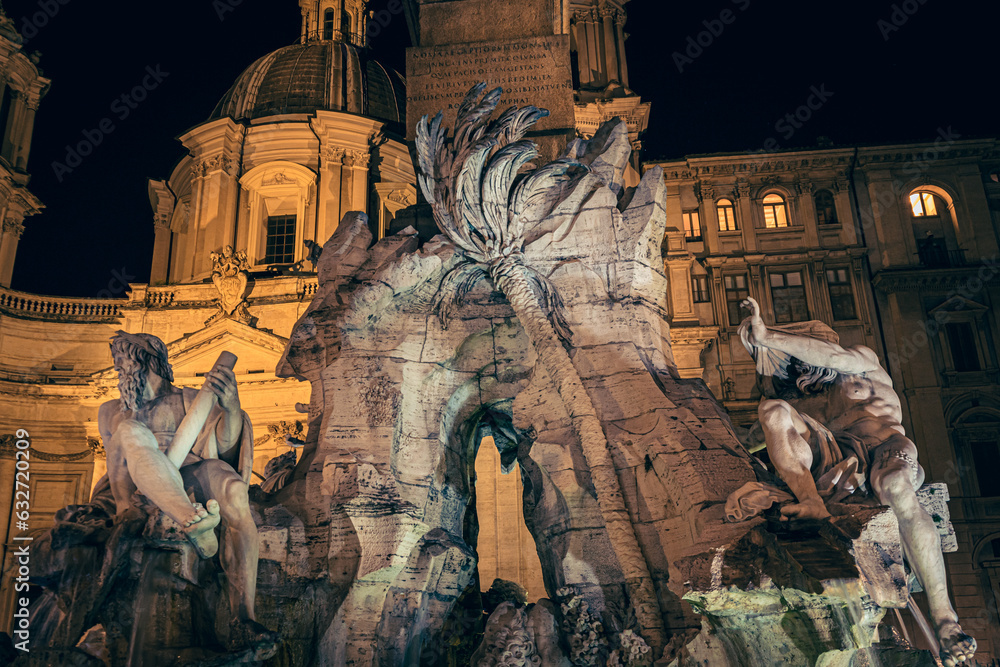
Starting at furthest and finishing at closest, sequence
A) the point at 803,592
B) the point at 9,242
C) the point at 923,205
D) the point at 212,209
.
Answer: the point at 212,209 < the point at 9,242 < the point at 923,205 < the point at 803,592

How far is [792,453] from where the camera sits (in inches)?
265

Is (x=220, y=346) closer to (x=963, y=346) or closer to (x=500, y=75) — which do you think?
(x=500, y=75)

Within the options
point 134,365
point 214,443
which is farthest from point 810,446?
point 134,365

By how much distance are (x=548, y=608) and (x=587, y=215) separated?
3.73 metres

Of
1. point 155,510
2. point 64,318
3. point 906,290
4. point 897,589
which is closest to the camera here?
point 897,589

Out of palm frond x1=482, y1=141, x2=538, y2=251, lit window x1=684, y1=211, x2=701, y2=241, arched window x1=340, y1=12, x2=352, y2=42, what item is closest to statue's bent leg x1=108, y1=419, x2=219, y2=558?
palm frond x1=482, y1=141, x2=538, y2=251

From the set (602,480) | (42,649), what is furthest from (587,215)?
(42,649)

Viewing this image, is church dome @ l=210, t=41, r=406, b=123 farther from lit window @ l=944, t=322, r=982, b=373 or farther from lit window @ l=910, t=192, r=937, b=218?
lit window @ l=944, t=322, r=982, b=373

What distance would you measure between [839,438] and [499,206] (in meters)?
3.80

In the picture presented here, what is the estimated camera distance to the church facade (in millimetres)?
30500

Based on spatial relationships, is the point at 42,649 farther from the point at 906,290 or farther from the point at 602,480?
the point at 906,290

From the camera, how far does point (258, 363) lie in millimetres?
33500

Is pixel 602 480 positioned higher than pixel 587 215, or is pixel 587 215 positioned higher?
pixel 587 215

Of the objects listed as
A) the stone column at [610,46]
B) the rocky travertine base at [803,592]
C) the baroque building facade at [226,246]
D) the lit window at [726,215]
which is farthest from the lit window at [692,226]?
the rocky travertine base at [803,592]
